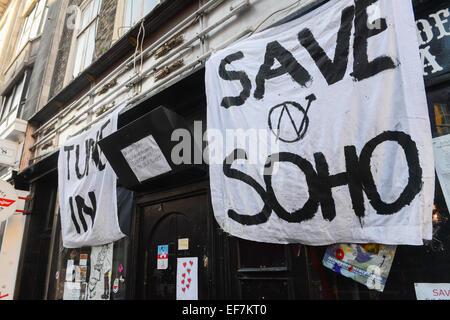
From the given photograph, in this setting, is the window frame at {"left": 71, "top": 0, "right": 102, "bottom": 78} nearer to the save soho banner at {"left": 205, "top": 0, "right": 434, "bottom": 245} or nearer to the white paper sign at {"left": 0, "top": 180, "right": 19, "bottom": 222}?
the white paper sign at {"left": 0, "top": 180, "right": 19, "bottom": 222}

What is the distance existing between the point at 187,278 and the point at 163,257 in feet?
1.75

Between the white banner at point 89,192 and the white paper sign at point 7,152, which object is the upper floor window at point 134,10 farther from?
the white paper sign at point 7,152

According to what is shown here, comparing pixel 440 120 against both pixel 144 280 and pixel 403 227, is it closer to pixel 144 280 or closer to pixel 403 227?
pixel 403 227

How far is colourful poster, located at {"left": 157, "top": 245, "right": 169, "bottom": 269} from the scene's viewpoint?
3.78 meters

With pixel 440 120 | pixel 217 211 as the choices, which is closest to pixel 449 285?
pixel 440 120

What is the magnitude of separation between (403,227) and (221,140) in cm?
173

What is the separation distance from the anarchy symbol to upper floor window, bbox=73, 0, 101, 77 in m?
6.30

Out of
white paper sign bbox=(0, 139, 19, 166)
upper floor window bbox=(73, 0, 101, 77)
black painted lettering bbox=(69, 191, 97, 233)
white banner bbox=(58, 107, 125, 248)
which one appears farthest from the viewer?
white paper sign bbox=(0, 139, 19, 166)

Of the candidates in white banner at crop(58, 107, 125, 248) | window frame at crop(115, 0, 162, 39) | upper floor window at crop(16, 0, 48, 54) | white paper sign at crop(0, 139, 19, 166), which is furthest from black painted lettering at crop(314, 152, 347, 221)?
upper floor window at crop(16, 0, 48, 54)

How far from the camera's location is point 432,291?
1.96m

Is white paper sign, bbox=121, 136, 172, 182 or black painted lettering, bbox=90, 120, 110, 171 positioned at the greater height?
black painted lettering, bbox=90, 120, 110, 171

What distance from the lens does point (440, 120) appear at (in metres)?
2.14

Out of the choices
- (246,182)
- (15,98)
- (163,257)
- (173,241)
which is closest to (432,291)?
(246,182)

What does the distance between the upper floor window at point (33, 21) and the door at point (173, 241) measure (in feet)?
34.7
